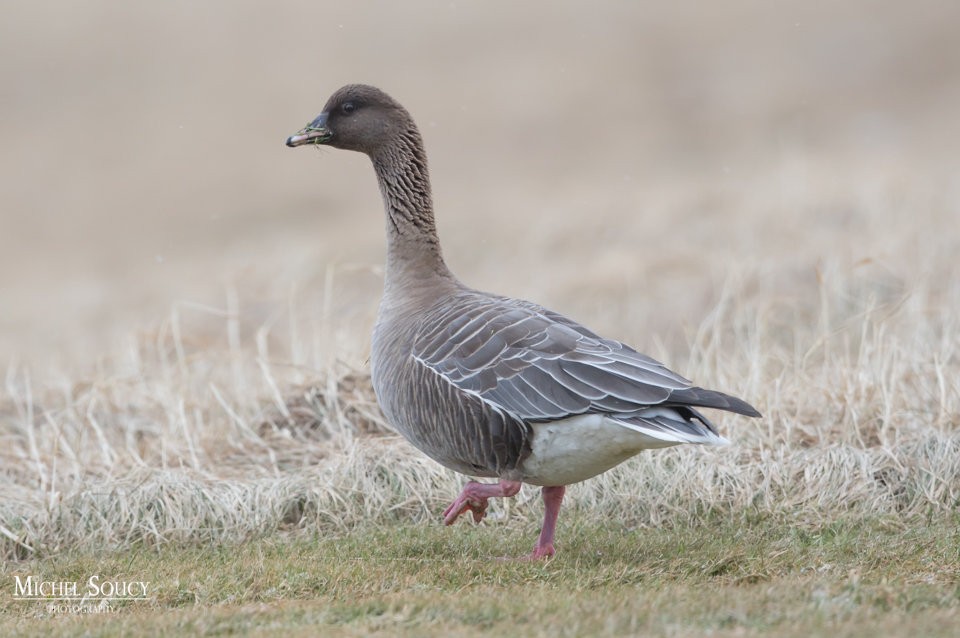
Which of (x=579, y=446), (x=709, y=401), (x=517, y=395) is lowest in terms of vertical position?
(x=579, y=446)

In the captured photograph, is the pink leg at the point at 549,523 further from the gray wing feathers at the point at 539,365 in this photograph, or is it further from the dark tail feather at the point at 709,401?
the dark tail feather at the point at 709,401

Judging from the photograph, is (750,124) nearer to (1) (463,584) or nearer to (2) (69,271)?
(2) (69,271)

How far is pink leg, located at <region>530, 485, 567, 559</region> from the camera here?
5.96 metres

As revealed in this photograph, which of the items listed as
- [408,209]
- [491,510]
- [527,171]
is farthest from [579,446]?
[527,171]

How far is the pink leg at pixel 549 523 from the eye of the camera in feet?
19.6

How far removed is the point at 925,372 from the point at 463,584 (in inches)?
170

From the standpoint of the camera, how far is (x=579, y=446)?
5.61 m

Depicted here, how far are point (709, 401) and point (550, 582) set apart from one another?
1164 mm

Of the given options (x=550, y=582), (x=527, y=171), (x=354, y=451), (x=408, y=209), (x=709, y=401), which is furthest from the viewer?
(x=527, y=171)

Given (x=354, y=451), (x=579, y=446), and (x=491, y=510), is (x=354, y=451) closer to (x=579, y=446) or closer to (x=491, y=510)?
(x=491, y=510)

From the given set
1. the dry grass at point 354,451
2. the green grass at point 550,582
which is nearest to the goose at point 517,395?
the green grass at point 550,582

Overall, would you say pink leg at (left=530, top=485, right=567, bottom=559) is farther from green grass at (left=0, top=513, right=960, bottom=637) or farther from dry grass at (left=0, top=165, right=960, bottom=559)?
dry grass at (left=0, top=165, right=960, bottom=559)

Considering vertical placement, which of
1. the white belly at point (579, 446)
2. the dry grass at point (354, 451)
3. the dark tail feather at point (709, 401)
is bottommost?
the dry grass at point (354, 451)

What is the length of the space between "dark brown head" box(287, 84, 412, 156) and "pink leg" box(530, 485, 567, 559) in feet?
8.52
